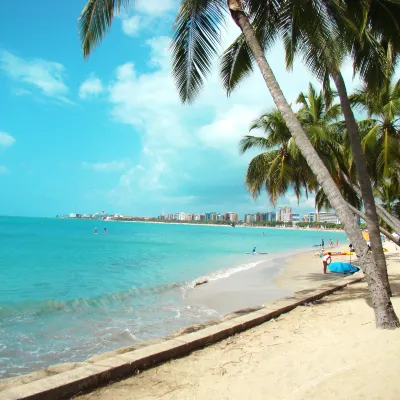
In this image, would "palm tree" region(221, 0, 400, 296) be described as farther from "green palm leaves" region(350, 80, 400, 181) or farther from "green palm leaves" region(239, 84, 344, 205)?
"green palm leaves" region(239, 84, 344, 205)

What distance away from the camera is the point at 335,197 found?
537cm

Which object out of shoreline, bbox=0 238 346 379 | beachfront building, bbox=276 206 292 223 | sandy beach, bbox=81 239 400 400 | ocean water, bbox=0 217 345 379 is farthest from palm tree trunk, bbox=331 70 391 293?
beachfront building, bbox=276 206 292 223

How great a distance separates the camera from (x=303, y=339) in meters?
4.75

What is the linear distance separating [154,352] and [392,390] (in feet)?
7.96

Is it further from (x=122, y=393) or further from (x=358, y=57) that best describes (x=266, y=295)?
(x=122, y=393)

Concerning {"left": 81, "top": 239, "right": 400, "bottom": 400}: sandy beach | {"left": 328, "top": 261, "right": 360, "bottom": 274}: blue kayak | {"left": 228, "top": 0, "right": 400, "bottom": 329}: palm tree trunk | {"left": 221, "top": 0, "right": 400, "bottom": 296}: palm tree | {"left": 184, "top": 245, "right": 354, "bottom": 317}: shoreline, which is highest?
{"left": 221, "top": 0, "right": 400, "bottom": 296}: palm tree

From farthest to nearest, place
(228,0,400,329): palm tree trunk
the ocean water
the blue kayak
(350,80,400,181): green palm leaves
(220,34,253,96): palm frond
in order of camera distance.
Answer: the blue kayak < (350,80,400,181): green palm leaves < (220,34,253,96): palm frond < the ocean water < (228,0,400,329): palm tree trunk

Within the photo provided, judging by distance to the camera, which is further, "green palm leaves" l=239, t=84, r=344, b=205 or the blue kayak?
the blue kayak

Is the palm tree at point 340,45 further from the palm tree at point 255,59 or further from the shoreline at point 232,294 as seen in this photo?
the shoreline at point 232,294

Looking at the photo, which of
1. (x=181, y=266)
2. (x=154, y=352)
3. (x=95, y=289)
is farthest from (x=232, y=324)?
(x=181, y=266)

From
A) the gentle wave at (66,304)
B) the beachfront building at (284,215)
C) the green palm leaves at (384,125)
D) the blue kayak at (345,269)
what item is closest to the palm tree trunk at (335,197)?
the green palm leaves at (384,125)

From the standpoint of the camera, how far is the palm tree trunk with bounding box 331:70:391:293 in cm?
623

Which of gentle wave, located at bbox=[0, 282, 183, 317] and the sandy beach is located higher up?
the sandy beach

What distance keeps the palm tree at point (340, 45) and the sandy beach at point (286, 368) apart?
8.60 feet
